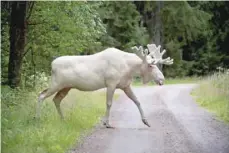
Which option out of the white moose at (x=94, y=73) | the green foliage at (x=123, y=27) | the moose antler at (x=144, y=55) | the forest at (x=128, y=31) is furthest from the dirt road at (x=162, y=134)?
the green foliage at (x=123, y=27)

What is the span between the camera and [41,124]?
37.0 feet

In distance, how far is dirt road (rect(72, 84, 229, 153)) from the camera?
1013 centimetres

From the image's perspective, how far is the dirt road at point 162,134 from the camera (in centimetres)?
1013

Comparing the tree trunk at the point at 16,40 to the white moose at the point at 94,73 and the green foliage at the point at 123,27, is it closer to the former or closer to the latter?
the white moose at the point at 94,73

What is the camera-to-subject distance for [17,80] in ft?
52.4

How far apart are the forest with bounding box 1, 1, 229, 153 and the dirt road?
1.91 feet

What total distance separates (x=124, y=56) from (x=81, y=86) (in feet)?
4.36

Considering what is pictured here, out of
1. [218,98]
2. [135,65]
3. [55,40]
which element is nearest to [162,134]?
[135,65]

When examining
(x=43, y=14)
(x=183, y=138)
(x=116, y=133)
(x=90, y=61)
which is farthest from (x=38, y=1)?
(x=183, y=138)

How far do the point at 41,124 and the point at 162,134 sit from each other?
2.71m

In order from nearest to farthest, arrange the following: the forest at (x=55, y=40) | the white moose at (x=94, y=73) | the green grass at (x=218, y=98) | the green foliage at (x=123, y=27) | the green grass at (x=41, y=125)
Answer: the green grass at (x=41, y=125) → the forest at (x=55, y=40) → the white moose at (x=94, y=73) → the green grass at (x=218, y=98) → the green foliage at (x=123, y=27)

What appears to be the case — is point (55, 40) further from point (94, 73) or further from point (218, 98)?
point (94, 73)

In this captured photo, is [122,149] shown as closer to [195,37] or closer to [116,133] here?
[116,133]

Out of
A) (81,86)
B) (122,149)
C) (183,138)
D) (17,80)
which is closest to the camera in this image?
(122,149)
